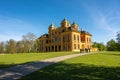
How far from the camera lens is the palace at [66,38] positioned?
59.1 m

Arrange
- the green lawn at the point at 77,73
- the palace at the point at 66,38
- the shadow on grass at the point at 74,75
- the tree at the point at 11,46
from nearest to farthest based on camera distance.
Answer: the shadow on grass at the point at 74,75 → the green lawn at the point at 77,73 → the palace at the point at 66,38 → the tree at the point at 11,46

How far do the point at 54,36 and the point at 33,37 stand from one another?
2631 centimetres

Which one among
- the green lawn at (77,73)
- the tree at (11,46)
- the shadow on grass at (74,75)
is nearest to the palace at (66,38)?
the tree at (11,46)

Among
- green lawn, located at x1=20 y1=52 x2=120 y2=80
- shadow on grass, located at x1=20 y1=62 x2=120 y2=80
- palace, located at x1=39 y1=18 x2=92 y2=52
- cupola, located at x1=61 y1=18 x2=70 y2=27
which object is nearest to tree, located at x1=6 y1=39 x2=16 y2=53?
palace, located at x1=39 y1=18 x2=92 y2=52

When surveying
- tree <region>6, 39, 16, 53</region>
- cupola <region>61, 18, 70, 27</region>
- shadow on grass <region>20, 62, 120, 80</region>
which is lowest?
shadow on grass <region>20, 62, 120, 80</region>

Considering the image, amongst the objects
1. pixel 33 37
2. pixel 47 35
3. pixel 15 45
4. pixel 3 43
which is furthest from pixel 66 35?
pixel 3 43

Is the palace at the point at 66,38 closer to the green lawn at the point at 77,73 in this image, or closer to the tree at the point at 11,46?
the tree at the point at 11,46

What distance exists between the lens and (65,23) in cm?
6362

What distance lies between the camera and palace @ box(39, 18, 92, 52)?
59.1 meters

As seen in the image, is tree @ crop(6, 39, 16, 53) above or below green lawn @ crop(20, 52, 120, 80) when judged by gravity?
above

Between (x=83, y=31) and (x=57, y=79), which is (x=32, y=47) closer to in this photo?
(x=83, y=31)

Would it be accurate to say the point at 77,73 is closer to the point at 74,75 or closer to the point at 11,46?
the point at 74,75

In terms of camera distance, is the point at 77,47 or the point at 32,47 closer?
the point at 77,47

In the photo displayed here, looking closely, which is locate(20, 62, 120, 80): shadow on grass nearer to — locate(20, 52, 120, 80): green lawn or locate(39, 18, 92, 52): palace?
locate(20, 52, 120, 80): green lawn
